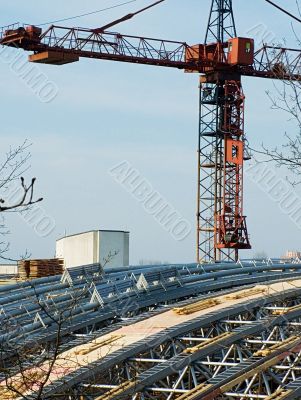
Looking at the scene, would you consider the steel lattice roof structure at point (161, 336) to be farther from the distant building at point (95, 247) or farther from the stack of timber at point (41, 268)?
the distant building at point (95, 247)

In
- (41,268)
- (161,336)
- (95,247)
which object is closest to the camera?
(161,336)

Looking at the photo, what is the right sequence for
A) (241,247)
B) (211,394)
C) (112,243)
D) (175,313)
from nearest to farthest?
(211,394) → (175,313) → (112,243) → (241,247)

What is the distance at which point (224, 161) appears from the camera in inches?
3425

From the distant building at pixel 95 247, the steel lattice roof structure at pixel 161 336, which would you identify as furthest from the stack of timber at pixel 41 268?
the steel lattice roof structure at pixel 161 336

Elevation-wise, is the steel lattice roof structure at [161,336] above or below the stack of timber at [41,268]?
below

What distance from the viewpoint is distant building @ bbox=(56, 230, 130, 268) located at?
253ft

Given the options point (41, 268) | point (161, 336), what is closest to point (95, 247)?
point (41, 268)

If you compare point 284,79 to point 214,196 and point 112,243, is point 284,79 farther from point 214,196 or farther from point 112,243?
point 214,196

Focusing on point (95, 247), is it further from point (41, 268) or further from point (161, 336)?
point (161, 336)

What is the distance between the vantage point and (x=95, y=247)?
7750 cm

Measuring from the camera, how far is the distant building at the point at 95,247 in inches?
3039

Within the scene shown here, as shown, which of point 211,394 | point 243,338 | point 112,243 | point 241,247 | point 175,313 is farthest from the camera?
point 241,247

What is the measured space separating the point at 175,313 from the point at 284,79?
908 inches

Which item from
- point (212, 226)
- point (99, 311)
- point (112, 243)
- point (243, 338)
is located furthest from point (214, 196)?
point (243, 338)
